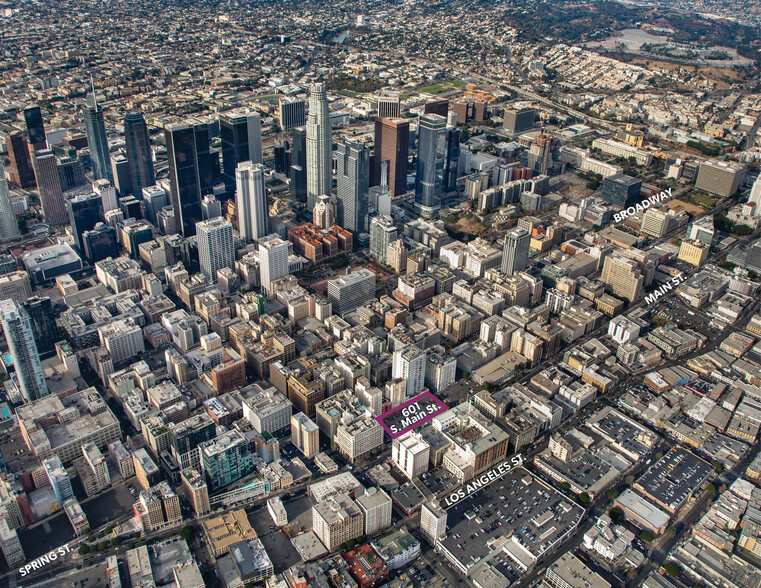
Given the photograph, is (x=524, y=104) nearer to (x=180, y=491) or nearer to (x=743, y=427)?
(x=743, y=427)

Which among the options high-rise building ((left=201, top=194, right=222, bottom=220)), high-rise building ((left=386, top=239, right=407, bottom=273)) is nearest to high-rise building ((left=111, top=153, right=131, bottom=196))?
high-rise building ((left=201, top=194, right=222, bottom=220))

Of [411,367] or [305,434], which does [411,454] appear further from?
[411,367]

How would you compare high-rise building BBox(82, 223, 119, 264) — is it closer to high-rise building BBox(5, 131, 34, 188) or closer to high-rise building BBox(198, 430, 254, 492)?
high-rise building BBox(5, 131, 34, 188)

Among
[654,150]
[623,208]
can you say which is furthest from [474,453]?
[654,150]

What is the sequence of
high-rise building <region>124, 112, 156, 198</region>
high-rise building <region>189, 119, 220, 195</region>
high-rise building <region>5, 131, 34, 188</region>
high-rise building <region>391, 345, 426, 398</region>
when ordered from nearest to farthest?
high-rise building <region>391, 345, 426, 398</region> < high-rise building <region>189, 119, 220, 195</region> < high-rise building <region>124, 112, 156, 198</region> < high-rise building <region>5, 131, 34, 188</region>

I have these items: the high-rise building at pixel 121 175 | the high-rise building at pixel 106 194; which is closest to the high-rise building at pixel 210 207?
the high-rise building at pixel 106 194

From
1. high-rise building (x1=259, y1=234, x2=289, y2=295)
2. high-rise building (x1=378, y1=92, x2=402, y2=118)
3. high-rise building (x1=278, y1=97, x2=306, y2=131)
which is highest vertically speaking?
high-rise building (x1=378, y1=92, x2=402, y2=118)

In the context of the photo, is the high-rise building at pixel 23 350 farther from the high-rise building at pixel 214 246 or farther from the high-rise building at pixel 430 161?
the high-rise building at pixel 430 161
